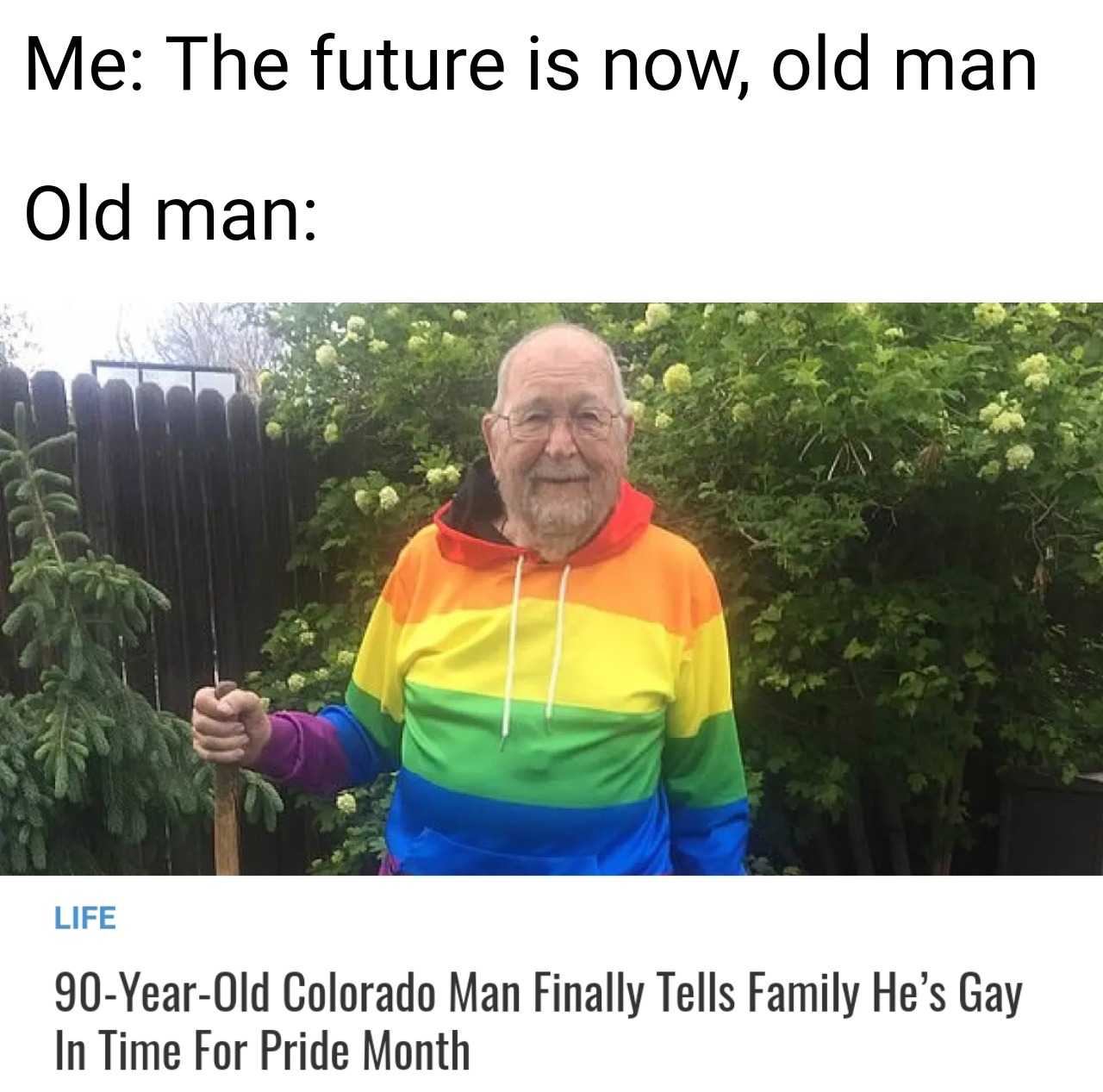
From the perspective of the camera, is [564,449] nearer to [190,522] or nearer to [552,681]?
[552,681]

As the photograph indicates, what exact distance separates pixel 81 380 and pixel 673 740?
3.47ft

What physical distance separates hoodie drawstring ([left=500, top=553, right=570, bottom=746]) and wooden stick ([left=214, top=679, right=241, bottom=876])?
41 centimetres

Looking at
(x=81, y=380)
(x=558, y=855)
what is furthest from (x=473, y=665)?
(x=81, y=380)

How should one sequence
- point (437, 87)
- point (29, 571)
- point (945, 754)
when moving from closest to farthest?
point (437, 87) → point (29, 571) → point (945, 754)

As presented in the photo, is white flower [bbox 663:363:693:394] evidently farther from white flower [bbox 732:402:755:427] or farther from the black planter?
the black planter

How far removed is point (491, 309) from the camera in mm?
1638

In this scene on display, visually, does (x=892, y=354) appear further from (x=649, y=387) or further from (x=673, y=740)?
(x=673, y=740)

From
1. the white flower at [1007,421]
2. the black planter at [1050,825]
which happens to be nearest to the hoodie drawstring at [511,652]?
the white flower at [1007,421]

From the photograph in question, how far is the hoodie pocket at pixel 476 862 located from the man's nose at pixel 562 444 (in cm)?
56

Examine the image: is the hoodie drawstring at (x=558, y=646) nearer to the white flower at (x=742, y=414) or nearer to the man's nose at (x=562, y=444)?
the man's nose at (x=562, y=444)

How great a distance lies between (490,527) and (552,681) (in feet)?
0.77

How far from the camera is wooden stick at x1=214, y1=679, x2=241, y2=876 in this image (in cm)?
164

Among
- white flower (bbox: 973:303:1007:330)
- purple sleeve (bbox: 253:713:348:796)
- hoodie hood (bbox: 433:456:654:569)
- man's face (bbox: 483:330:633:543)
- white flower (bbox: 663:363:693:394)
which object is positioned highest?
white flower (bbox: 973:303:1007:330)

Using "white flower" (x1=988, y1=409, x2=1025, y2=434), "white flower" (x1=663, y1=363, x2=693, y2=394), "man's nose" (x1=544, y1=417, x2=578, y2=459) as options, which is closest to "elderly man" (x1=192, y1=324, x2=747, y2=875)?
"man's nose" (x1=544, y1=417, x2=578, y2=459)
